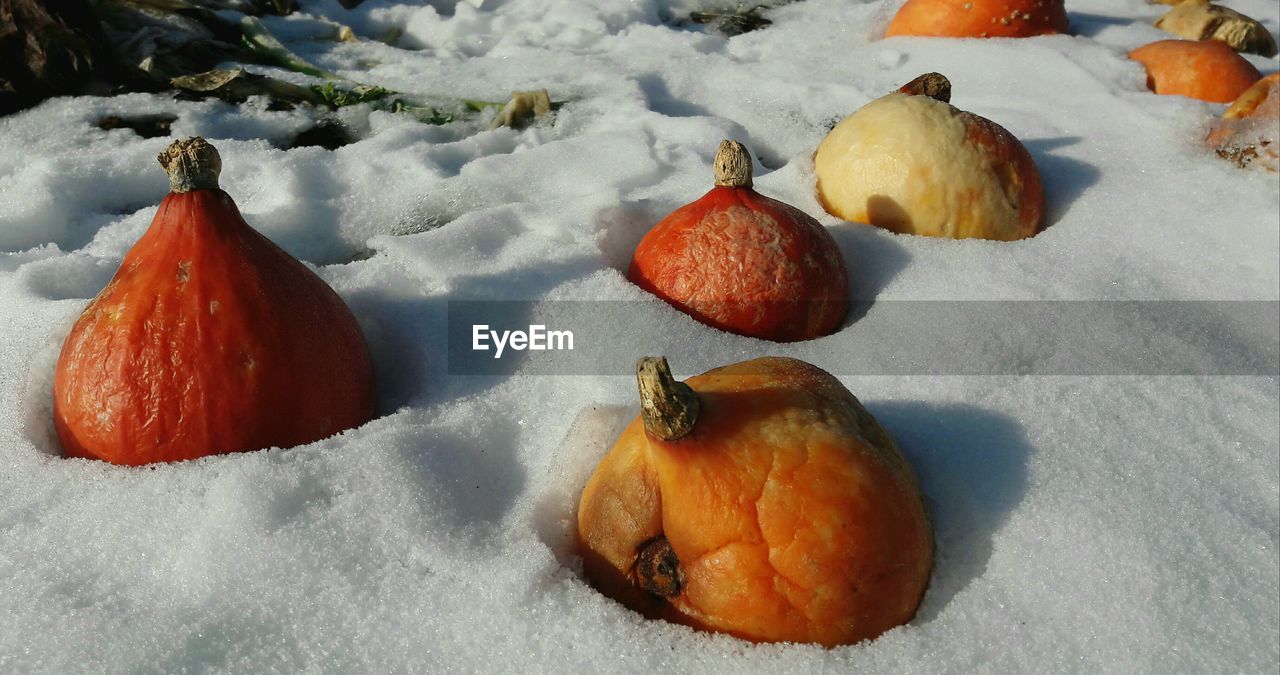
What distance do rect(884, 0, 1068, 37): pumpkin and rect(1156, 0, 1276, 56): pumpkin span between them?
2.76 feet

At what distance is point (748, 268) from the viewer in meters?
2.62

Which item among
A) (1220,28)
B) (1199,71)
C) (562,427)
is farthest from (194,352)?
(1220,28)

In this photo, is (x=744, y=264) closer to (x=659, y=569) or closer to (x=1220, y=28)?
(x=659, y=569)

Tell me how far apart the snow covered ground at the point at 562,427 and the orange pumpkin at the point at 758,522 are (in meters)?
0.06

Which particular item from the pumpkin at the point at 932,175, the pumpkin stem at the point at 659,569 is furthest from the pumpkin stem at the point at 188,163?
the pumpkin at the point at 932,175

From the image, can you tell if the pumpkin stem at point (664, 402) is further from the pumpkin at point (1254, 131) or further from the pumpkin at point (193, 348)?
the pumpkin at point (1254, 131)

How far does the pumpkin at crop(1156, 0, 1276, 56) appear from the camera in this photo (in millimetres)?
5094

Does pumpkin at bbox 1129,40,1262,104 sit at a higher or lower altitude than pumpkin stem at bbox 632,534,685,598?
higher

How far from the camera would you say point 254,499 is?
198 cm

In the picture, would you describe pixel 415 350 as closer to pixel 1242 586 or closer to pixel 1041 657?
pixel 1041 657

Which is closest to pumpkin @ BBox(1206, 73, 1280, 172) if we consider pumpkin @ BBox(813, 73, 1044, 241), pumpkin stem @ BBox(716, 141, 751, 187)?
pumpkin @ BBox(813, 73, 1044, 241)

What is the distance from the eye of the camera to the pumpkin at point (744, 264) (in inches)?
103

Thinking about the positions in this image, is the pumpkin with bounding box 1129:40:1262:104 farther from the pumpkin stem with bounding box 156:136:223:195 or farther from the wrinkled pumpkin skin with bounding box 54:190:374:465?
the pumpkin stem with bounding box 156:136:223:195

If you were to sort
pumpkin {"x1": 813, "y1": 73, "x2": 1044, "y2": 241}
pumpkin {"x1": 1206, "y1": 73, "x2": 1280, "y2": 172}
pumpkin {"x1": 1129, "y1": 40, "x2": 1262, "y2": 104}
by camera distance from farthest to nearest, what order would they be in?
pumpkin {"x1": 1129, "y1": 40, "x2": 1262, "y2": 104} < pumpkin {"x1": 1206, "y1": 73, "x2": 1280, "y2": 172} < pumpkin {"x1": 813, "y1": 73, "x2": 1044, "y2": 241}
